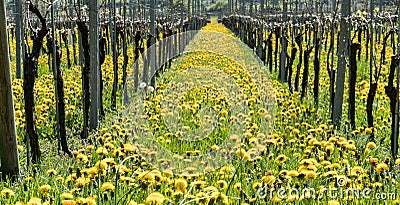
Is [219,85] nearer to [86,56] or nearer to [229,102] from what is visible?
[229,102]

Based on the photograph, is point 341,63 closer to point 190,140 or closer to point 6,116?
point 190,140

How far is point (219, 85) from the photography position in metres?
9.23

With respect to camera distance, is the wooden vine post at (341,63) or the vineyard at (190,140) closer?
the vineyard at (190,140)

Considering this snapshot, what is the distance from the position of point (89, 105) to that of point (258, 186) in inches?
150

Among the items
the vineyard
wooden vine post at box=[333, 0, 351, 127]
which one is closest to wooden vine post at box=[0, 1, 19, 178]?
the vineyard

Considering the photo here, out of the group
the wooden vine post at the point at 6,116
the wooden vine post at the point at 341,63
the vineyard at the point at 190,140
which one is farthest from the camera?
the wooden vine post at the point at 341,63

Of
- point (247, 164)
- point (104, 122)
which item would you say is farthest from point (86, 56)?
point (247, 164)

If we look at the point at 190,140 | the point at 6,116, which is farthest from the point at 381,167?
the point at 6,116

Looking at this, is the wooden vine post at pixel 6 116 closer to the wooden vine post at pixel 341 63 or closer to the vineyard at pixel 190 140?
the vineyard at pixel 190 140

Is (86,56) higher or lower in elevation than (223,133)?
higher

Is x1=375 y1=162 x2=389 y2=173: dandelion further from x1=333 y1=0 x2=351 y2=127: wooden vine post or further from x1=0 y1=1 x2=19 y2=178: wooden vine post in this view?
x1=333 y1=0 x2=351 y2=127: wooden vine post

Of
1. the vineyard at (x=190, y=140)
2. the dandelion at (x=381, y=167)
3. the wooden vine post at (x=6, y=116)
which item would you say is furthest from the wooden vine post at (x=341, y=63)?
the wooden vine post at (x=6, y=116)

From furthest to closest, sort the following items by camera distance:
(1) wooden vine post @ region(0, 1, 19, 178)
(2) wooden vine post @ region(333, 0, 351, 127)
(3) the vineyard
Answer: (2) wooden vine post @ region(333, 0, 351, 127) → (1) wooden vine post @ region(0, 1, 19, 178) → (3) the vineyard

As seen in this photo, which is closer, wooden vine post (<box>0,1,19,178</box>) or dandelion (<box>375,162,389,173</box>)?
dandelion (<box>375,162,389,173</box>)
